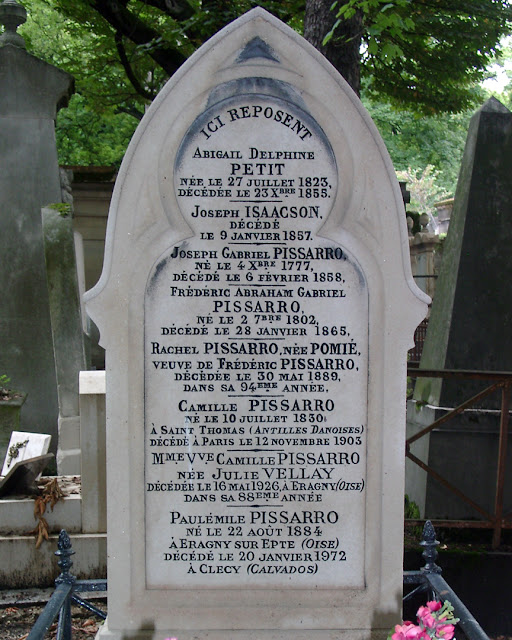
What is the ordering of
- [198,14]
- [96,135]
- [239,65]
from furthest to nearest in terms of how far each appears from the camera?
[96,135]
[198,14]
[239,65]

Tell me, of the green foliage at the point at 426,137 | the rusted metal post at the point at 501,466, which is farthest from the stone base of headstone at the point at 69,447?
the green foliage at the point at 426,137

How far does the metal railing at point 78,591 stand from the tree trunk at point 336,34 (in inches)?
162

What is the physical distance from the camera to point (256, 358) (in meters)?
3.09

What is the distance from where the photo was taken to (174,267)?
10.0ft

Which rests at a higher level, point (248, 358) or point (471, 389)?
point (248, 358)

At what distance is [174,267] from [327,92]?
0.99m

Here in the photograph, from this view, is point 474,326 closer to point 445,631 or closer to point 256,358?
point 256,358

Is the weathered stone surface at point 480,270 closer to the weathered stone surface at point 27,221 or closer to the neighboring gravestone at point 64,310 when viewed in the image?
the neighboring gravestone at point 64,310

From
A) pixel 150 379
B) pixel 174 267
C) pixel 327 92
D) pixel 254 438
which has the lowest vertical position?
pixel 254 438

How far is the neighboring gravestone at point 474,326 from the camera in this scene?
5.97 metres

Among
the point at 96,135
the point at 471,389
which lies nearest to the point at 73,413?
the point at 471,389

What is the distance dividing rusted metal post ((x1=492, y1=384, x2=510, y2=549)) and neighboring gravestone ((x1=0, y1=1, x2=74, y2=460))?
13.8 feet

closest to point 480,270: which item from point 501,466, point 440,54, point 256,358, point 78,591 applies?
point 501,466

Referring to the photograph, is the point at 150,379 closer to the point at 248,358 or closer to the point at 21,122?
the point at 248,358
